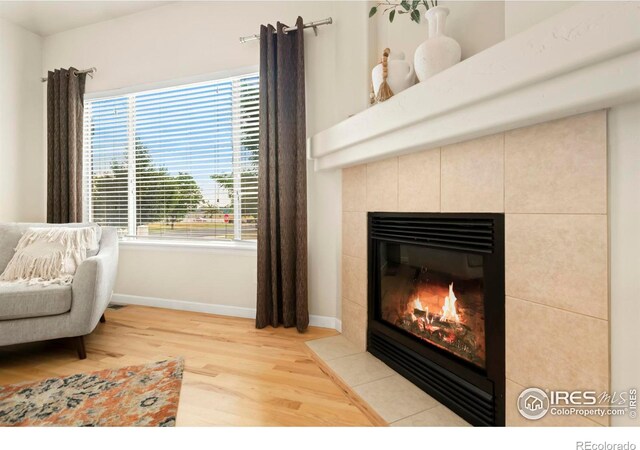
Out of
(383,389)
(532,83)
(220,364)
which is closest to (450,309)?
(383,389)

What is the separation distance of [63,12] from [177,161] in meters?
1.76

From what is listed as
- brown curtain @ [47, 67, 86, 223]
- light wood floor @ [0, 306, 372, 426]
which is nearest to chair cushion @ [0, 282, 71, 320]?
light wood floor @ [0, 306, 372, 426]

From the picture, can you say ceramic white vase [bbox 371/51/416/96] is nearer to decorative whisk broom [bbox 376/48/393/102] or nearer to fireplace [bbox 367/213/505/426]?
decorative whisk broom [bbox 376/48/393/102]

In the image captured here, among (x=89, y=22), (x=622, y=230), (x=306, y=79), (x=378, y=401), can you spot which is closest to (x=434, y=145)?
(x=622, y=230)

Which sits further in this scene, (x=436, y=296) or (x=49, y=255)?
(x=49, y=255)

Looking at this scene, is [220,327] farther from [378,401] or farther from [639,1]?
[639,1]

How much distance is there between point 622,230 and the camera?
3.08ft

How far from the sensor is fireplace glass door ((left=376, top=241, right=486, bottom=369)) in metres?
1.44

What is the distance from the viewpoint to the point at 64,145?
332 centimetres

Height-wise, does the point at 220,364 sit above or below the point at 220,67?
below

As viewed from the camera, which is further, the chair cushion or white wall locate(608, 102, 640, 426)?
the chair cushion

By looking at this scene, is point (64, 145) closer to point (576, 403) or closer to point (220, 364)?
point (220, 364)

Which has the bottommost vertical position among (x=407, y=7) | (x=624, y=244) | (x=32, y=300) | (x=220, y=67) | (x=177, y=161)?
(x=32, y=300)

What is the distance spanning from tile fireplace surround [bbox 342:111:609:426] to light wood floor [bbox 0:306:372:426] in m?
0.74
